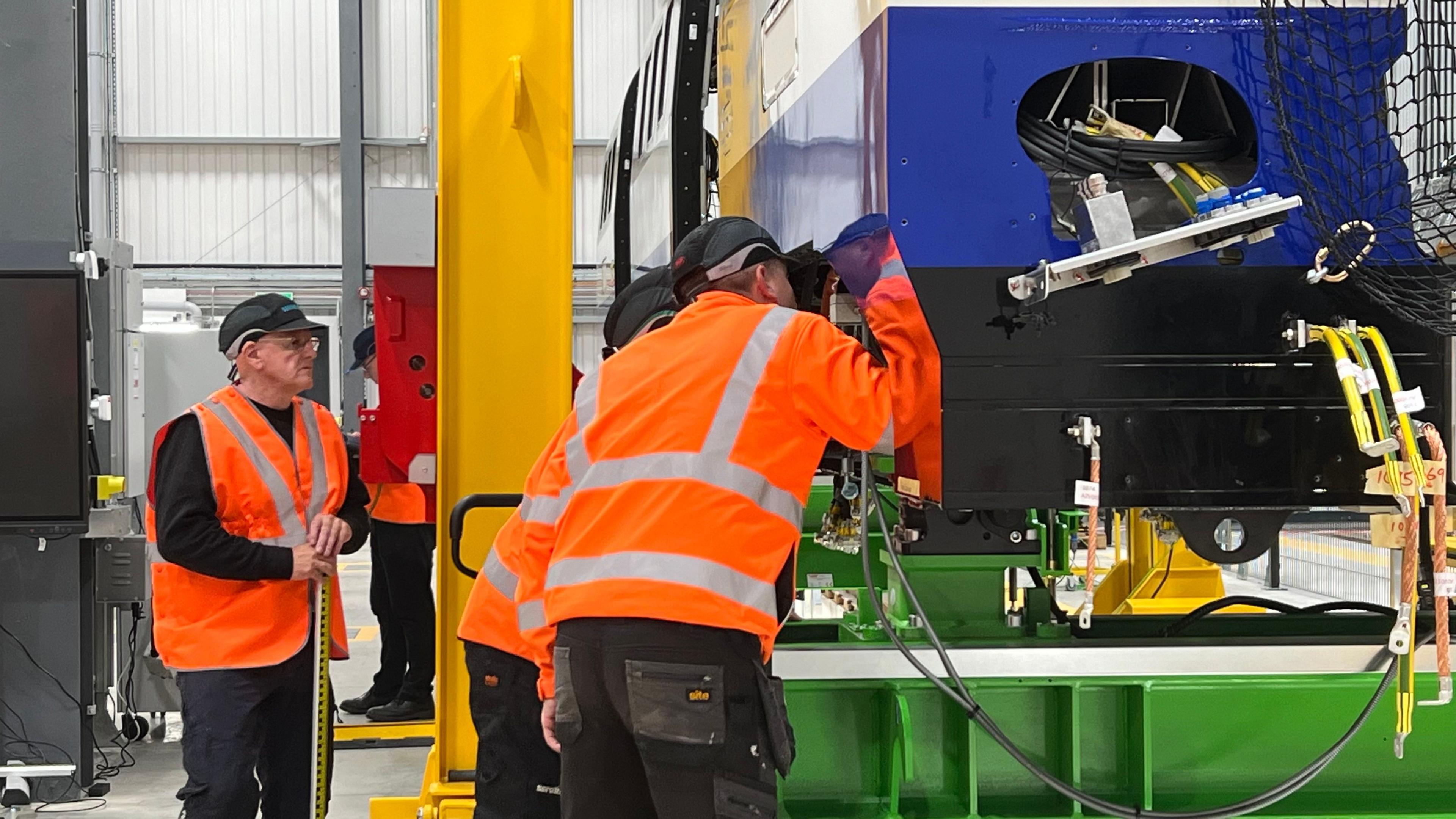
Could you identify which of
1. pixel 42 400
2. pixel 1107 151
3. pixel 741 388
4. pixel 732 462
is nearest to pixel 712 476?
pixel 732 462

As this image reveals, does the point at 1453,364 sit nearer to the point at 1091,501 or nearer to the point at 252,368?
the point at 1091,501

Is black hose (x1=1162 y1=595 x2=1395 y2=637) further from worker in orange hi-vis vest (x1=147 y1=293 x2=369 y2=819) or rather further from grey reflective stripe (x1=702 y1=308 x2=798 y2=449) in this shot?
worker in orange hi-vis vest (x1=147 y1=293 x2=369 y2=819)

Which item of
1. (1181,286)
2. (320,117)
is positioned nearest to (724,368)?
(1181,286)

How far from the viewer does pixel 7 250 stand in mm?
5469

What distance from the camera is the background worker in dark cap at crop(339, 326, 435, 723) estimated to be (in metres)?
6.75

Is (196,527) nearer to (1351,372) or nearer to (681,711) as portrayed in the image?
(681,711)

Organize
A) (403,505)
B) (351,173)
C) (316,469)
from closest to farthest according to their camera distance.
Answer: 1. (316,469)
2. (403,505)
3. (351,173)

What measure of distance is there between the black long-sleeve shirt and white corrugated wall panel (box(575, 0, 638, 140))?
1524 centimetres

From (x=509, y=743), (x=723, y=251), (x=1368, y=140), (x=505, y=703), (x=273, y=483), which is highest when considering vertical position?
(x=1368, y=140)

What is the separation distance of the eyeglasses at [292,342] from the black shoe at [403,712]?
3.46 meters

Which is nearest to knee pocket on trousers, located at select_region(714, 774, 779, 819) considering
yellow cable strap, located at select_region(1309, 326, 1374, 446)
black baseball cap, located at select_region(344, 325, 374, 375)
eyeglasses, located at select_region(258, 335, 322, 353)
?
yellow cable strap, located at select_region(1309, 326, 1374, 446)

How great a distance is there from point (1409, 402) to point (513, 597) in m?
2.03

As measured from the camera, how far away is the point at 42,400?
5363 millimetres

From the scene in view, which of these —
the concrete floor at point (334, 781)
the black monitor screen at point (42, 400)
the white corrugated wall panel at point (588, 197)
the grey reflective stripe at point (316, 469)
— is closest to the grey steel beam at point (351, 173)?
the white corrugated wall panel at point (588, 197)
